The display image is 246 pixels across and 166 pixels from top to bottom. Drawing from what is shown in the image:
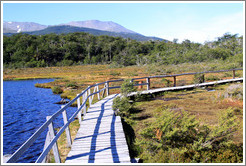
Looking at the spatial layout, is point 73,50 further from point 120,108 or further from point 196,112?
point 196,112

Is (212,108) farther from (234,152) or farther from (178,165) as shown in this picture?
(178,165)

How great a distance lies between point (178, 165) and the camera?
156 inches

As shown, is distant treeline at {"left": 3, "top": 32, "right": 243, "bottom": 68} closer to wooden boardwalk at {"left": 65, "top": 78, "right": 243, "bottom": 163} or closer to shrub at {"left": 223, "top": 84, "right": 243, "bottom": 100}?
shrub at {"left": 223, "top": 84, "right": 243, "bottom": 100}

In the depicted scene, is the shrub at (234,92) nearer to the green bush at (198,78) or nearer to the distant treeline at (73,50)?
the green bush at (198,78)

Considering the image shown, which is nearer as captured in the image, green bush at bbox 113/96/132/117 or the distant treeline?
green bush at bbox 113/96/132/117

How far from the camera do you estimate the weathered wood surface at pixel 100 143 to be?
16.3ft

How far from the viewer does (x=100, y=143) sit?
588 cm

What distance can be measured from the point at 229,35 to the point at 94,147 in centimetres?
9861

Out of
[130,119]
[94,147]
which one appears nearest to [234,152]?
[94,147]

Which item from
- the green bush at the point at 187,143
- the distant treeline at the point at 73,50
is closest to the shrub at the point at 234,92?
the green bush at the point at 187,143

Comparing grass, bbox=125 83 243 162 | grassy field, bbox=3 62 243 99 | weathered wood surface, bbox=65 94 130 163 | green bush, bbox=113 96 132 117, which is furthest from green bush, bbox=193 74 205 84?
weathered wood surface, bbox=65 94 130 163

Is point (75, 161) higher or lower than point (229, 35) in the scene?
lower

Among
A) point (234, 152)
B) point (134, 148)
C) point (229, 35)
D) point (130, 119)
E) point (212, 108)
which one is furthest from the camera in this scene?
point (229, 35)

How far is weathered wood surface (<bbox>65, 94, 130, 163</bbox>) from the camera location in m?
4.96
